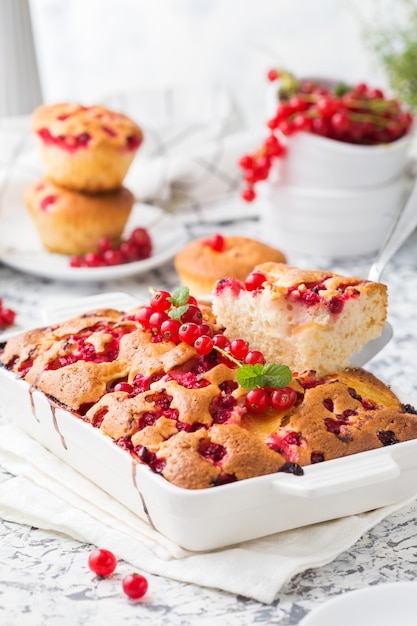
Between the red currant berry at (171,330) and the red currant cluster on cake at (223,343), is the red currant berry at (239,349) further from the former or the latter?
the red currant berry at (171,330)

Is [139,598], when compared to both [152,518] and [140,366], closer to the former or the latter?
[152,518]

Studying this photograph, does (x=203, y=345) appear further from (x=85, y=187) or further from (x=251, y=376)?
(x=85, y=187)

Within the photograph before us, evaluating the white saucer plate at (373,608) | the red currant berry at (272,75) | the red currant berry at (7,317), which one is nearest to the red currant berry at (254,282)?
the white saucer plate at (373,608)

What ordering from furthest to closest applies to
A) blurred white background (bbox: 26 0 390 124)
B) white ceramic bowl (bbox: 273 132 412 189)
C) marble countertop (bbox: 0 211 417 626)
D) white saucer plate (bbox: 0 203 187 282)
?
blurred white background (bbox: 26 0 390 124)
white ceramic bowl (bbox: 273 132 412 189)
white saucer plate (bbox: 0 203 187 282)
marble countertop (bbox: 0 211 417 626)

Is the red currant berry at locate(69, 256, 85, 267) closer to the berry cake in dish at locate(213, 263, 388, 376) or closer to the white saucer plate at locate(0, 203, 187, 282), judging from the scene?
the white saucer plate at locate(0, 203, 187, 282)

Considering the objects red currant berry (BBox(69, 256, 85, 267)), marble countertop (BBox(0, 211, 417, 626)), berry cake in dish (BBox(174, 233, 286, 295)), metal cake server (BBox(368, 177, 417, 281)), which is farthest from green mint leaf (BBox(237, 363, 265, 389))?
red currant berry (BBox(69, 256, 85, 267))

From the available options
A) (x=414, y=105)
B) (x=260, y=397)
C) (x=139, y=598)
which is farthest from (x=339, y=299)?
(x=414, y=105)

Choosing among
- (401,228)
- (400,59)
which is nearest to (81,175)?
(401,228)
